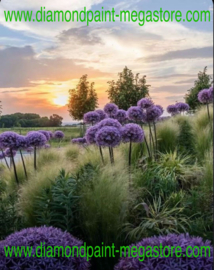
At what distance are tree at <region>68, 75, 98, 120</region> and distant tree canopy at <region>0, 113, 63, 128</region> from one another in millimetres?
377

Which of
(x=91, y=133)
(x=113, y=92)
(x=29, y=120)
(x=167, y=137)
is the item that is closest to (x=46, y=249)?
(x=91, y=133)

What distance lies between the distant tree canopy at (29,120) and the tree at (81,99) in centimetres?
38

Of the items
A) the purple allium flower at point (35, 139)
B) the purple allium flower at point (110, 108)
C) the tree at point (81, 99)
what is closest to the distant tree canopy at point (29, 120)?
the tree at point (81, 99)

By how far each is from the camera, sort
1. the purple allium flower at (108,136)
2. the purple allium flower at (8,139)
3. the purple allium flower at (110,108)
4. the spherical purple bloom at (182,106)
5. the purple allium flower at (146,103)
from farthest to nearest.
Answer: the spherical purple bloom at (182,106), the purple allium flower at (110,108), the purple allium flower at (146,103), the purple allium flower at (8,139), the purple allium flower at (108,136)

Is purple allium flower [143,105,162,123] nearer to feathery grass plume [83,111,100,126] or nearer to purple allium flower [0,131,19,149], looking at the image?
feathery grass plume [83,111,100,126]

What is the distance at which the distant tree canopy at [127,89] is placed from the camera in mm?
5234

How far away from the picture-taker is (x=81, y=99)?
17.8 ft

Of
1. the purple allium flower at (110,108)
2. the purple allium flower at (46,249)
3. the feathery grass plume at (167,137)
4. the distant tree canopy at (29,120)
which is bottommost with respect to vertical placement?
the purple allium flower at (46,249)

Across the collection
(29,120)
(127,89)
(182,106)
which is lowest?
(29,120)

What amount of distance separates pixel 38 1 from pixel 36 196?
4.71ft

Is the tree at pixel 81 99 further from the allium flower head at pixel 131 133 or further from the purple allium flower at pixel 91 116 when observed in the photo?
the allium flower head at pixel 131 133

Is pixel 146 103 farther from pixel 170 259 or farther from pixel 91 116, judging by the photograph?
pixel 170 259

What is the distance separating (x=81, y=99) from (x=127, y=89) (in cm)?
76

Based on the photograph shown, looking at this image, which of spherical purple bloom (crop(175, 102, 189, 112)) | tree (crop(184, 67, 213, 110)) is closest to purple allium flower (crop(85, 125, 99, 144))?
spherical purple bloom (crop(175, 102, 189, 112))
